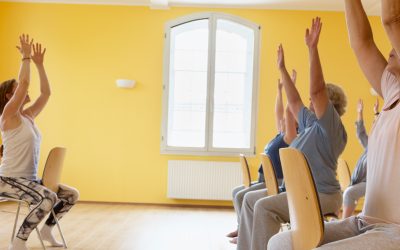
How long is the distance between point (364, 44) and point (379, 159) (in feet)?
1.50

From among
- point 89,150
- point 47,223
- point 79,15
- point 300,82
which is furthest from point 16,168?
point 300,82

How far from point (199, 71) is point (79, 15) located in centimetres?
186

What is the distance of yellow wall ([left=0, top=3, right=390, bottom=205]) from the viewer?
7.65m

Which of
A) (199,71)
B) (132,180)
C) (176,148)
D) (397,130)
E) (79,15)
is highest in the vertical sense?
(79,15)

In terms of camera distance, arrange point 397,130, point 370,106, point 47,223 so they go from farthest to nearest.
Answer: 1. point 370,106
2. point 47,223
3. point 397,130

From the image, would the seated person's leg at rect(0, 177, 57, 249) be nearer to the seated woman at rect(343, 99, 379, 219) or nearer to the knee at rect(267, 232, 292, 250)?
the knee at rect(267, 232, 292, 250)

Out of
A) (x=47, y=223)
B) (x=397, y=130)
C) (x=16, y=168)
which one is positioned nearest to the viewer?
(x=397, y=130)

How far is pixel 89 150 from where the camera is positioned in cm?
767

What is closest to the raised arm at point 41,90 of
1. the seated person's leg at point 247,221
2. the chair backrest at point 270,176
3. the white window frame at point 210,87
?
the seated person's leg at point 247,221

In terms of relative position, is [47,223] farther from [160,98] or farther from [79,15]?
[79,15]

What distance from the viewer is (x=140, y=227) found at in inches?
222

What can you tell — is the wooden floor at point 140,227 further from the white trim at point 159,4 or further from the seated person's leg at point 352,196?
the white trim at point 159,4

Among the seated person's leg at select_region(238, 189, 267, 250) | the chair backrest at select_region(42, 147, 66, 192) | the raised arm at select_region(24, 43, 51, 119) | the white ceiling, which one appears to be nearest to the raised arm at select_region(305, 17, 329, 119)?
the seated person's leg at select_region(238, 189, 267, 250)

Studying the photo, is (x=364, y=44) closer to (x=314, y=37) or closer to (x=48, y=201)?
(x=314, y=37)
